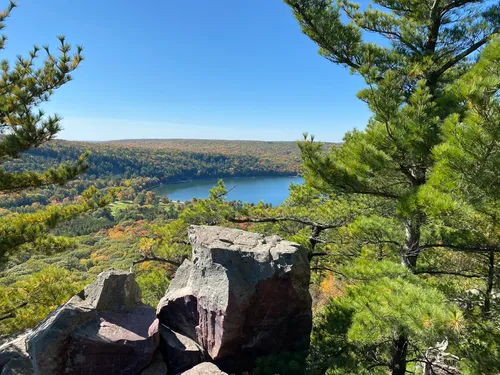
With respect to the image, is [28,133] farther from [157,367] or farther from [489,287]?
[489,287]

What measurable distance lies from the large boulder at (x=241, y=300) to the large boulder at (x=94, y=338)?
680 mm

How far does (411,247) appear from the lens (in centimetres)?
389

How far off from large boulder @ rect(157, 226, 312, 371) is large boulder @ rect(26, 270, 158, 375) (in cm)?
68

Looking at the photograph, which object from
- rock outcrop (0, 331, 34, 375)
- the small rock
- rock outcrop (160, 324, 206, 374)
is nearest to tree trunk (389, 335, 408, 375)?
rock outcrop (160, 324, 206, 374)

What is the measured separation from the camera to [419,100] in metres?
3.06

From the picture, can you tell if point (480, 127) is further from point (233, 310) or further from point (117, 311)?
point (117, 311)

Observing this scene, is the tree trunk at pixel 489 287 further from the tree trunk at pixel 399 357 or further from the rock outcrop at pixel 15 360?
the rock outcrop at pixel 15 360

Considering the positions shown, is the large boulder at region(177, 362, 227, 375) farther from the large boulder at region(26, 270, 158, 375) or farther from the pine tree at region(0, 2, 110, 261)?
A: the pine tree at region(0, 2, 110, 261)

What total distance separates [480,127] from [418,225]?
6.03 ft

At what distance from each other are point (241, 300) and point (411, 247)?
2.46 metres

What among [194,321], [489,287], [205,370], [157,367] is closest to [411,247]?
[489,287]

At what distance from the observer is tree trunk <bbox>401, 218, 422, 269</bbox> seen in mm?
3803

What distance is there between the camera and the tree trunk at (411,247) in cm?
380

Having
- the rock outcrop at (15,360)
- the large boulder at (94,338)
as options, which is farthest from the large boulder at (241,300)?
the rock outcrop at (15,360)
